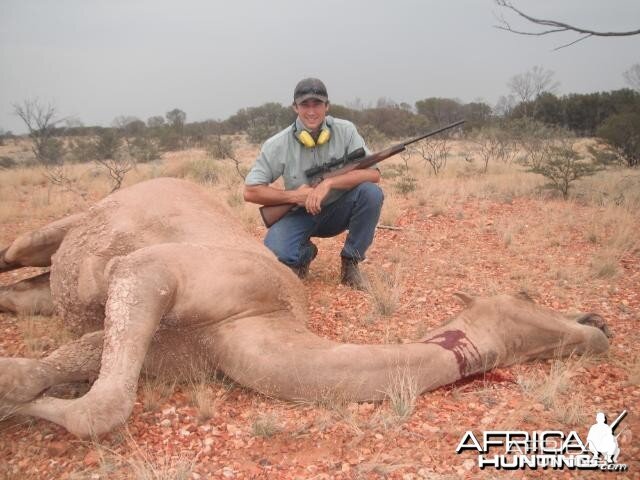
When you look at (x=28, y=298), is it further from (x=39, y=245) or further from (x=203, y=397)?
(x=203, y=397)

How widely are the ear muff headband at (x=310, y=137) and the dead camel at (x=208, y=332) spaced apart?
1632 millimetres

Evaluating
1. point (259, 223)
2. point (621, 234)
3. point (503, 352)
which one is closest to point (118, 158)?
point (259, 223)

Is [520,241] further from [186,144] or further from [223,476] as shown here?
[186,144]

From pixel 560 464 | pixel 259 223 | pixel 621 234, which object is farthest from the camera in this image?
pixel 259 223

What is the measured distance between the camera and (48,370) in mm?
2486

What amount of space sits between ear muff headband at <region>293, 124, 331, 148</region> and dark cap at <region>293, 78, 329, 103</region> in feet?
0.96

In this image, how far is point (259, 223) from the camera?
7875mm

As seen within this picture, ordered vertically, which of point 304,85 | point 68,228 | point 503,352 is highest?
point 304,85

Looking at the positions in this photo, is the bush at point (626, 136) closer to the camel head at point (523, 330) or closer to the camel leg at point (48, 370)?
the camel head at point (523, 330)

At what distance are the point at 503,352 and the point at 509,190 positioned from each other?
8205mm

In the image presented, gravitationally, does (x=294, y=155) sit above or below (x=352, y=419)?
above

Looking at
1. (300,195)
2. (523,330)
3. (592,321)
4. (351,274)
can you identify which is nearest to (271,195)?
(300,195)

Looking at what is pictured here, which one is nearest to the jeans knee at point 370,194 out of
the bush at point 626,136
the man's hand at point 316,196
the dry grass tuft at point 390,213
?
the man's hand at point 316,196

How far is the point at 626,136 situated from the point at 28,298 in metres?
14.6
